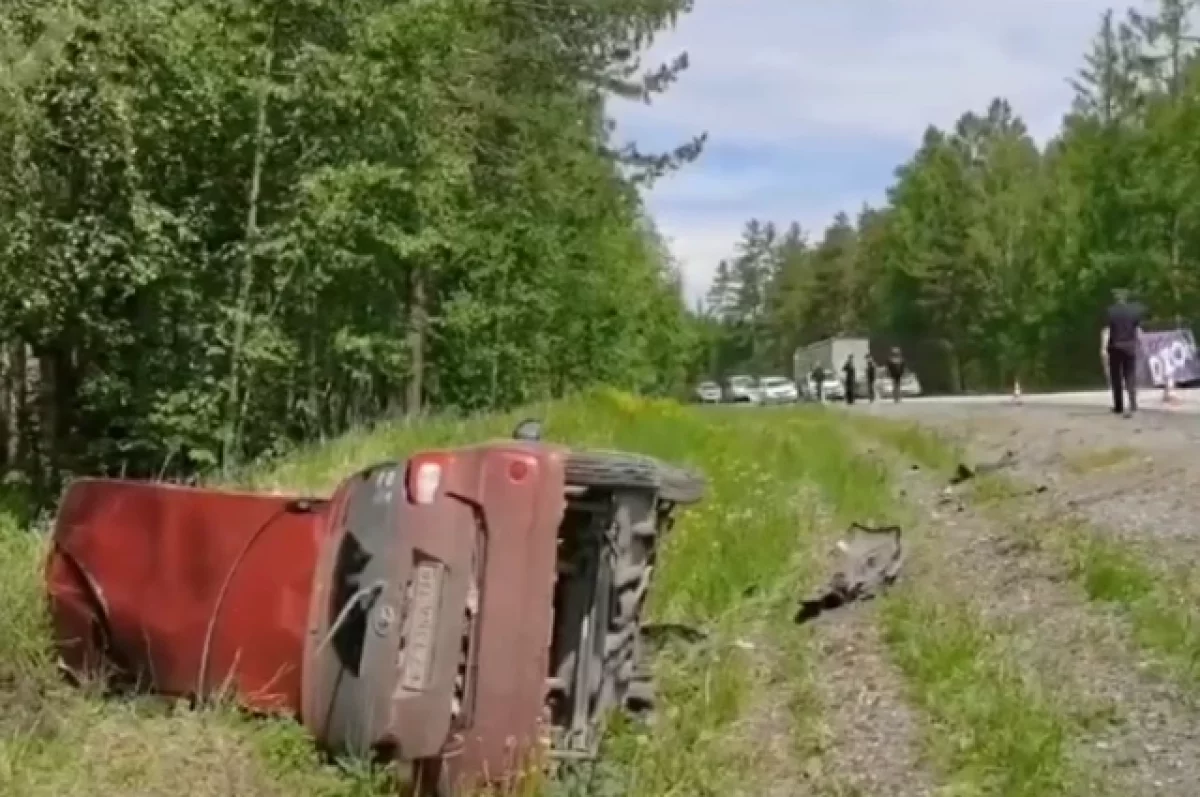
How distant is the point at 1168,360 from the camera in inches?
1172

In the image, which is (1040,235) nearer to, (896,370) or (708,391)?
(708,391)

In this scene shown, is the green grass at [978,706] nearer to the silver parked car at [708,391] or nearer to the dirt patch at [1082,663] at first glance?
the dirt patch at [1082,663]

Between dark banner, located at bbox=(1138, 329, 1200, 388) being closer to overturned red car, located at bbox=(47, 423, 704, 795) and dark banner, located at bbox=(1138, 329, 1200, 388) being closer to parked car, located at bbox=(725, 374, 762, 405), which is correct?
overturned red car, located at bbox=(47, 423, 704, 795)

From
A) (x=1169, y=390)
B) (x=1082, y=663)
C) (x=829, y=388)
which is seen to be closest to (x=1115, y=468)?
(x=1082, y=663)

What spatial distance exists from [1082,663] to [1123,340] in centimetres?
1372

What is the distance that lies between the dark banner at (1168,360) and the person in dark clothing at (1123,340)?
7.76 meters

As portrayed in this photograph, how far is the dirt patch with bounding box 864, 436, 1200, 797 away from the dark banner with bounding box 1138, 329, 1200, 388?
20.1m

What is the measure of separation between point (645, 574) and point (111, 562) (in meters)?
1.85

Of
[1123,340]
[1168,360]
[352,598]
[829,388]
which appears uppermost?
[1123,340]

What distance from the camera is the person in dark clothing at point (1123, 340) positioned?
64.5ft

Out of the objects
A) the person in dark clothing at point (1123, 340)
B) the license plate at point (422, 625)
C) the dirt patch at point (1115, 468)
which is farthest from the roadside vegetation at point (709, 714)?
the person in dark clothing at point (1123, 340)

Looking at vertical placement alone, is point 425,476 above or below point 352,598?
above

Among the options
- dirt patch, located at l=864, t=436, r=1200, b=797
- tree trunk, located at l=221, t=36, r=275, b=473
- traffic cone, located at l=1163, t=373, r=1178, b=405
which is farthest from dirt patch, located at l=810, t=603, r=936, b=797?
traffic cone, located at l=1163, t=373, r=1178, b=405

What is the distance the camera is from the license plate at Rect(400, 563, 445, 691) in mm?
4977
